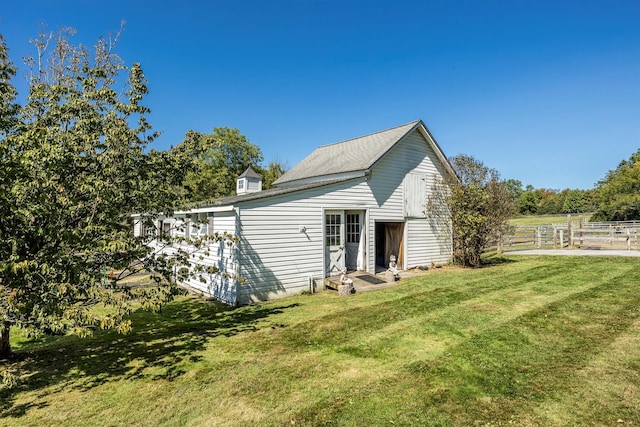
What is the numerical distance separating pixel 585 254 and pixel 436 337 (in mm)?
14725

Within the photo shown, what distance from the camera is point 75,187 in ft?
17.8

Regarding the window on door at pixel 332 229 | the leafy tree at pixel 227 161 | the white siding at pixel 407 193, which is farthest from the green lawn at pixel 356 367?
the leafy tree at pixel 227 161

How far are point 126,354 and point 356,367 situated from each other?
427cm

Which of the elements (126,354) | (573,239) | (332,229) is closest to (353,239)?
(332,229)

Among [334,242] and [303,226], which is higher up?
[303,226]

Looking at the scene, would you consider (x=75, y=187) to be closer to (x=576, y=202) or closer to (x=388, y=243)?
(x=388, y=243)

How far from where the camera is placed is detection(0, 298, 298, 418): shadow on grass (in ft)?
15.7

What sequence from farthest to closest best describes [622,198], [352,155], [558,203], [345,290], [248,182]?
[558,203]
[622,198]
[248,182]
[352,155]
[345,290]

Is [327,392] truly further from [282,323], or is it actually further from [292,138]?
[292,138]

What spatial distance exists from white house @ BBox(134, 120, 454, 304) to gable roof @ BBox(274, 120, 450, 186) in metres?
0.06

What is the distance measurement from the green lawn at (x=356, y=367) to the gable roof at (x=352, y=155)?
665cm

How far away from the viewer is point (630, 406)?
12.4ft

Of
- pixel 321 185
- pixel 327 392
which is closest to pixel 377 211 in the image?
pixel 321 185

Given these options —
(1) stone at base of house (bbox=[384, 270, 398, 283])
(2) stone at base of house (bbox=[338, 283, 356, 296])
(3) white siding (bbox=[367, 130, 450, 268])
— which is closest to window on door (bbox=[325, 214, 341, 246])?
(3) white siding (bbox=[367, 130, 450, 268])
